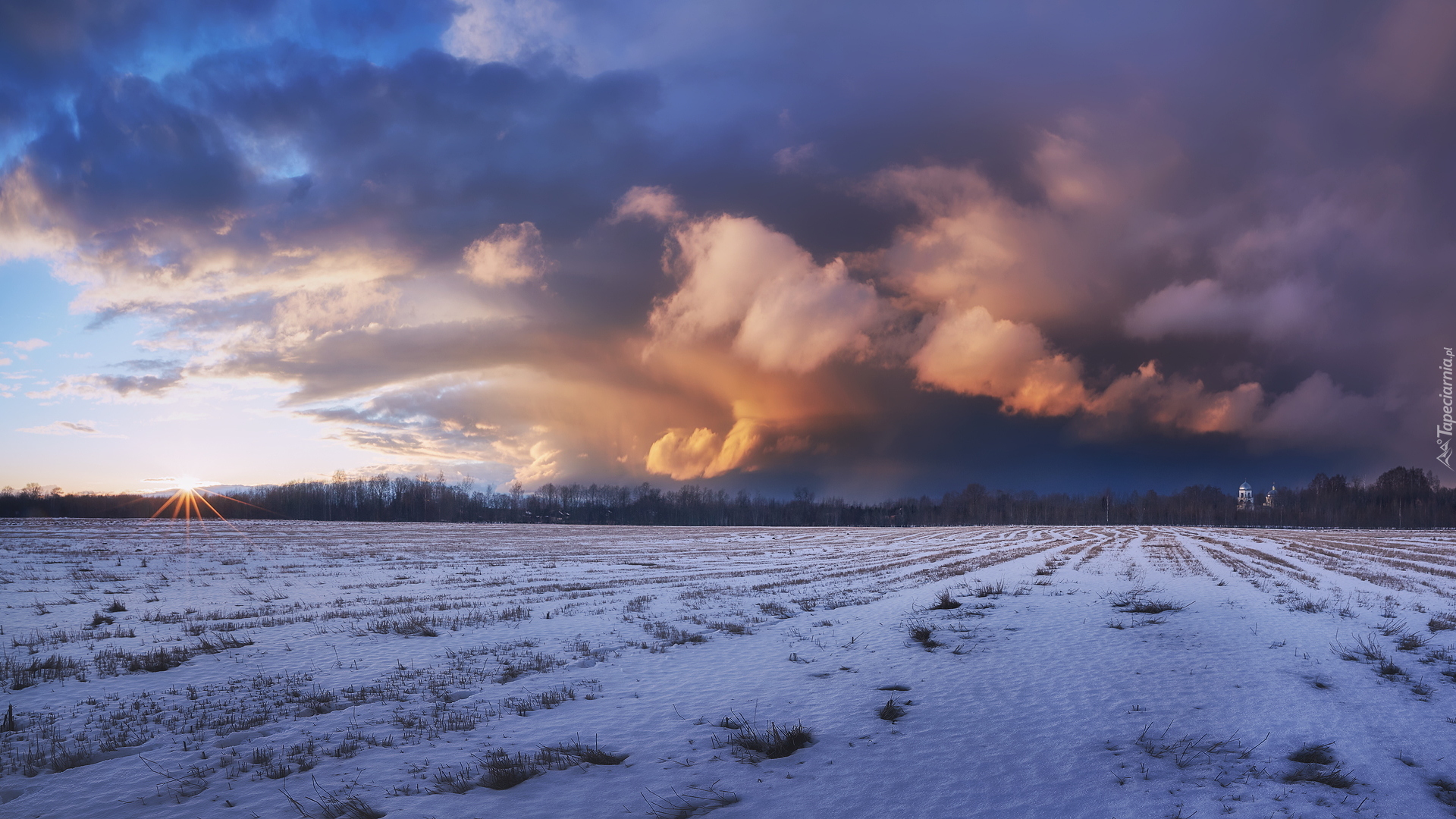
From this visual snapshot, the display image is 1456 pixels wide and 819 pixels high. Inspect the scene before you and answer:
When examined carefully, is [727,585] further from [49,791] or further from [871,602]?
[49,791]

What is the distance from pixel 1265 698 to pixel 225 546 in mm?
66217

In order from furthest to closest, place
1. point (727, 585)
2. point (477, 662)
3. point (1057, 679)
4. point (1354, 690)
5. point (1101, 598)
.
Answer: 1. point (727, 585)
2. point (1101, 598)
3. point (477, 662)
4. point (1057, 679)
5. point (1354, 690)

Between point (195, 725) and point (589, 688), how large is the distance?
6090 millimetres

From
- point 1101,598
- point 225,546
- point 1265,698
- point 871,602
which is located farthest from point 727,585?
point 225,546

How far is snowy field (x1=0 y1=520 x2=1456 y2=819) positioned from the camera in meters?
7.45

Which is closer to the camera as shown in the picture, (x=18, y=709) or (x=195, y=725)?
(x=195, y=725)

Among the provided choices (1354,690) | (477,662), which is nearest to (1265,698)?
(1354,690)

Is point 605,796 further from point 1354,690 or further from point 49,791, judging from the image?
point 1354,690

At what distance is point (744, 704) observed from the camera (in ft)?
35.1

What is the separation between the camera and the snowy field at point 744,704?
7445 mm

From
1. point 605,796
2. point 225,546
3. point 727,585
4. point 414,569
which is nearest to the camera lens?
point 605,796

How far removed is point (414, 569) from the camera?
118 feet

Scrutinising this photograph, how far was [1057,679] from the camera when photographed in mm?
11625

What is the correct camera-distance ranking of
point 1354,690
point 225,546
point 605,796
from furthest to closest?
point 225,546
point 1354,690
point 605,796
